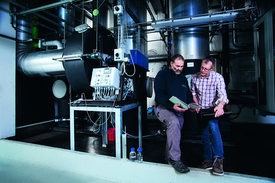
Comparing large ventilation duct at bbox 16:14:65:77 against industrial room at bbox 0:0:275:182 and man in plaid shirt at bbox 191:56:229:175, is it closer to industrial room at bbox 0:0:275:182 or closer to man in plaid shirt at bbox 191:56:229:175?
industrial room at bbox 0:0:275:182

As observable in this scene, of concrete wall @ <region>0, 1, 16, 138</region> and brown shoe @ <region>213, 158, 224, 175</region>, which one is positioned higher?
concrete wall @ <region>0, 1, 16, 138</region>

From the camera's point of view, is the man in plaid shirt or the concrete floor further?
the concrete floor

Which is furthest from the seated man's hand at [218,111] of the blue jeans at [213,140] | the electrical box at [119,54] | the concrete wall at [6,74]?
the concrete wall at [6,74]

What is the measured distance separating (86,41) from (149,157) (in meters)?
1.80

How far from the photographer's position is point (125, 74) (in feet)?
6.53

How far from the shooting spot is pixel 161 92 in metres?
1.58

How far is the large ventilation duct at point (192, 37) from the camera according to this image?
279cm

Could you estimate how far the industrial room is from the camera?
192cm

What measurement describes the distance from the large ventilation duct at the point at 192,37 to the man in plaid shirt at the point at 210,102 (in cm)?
125

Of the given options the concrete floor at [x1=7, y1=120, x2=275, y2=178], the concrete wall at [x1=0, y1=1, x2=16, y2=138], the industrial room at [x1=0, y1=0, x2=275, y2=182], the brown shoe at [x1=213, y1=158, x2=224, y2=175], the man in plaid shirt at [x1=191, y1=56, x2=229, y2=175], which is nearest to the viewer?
the brown shoe at [x1=213, y1=158, x2=224, y2=175]

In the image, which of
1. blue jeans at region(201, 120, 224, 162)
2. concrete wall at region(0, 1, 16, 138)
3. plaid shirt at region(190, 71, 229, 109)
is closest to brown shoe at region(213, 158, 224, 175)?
blue jeans at region(201, 120, 224, 162)

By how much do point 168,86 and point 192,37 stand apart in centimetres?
169

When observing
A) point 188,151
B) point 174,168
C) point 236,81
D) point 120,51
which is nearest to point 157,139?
point 188,151

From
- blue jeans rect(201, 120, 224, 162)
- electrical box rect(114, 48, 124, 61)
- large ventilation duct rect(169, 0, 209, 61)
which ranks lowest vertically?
blue jeans rect(201, 120, 224, 162)
